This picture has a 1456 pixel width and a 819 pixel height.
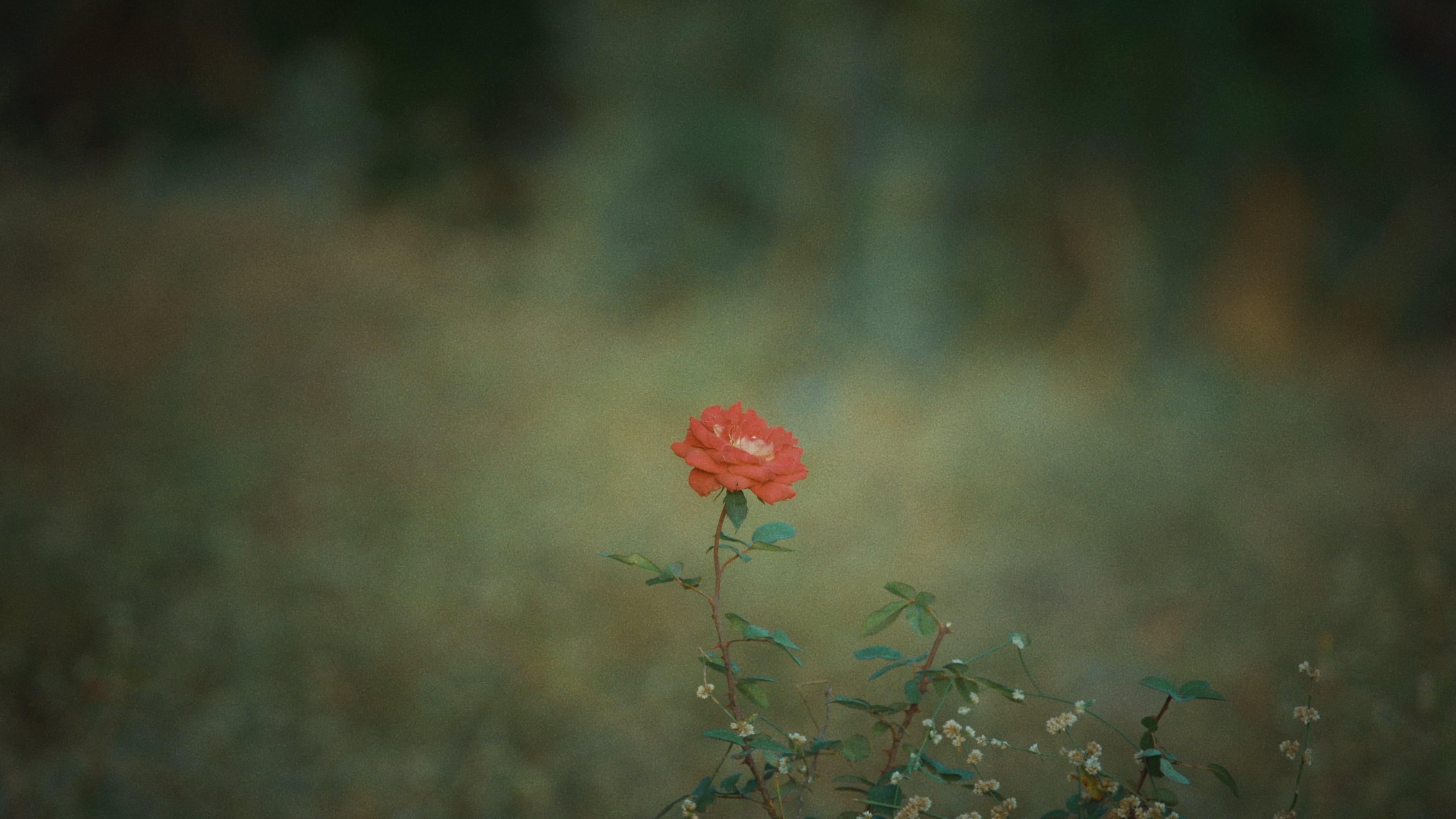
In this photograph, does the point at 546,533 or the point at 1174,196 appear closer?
the point at 546,533

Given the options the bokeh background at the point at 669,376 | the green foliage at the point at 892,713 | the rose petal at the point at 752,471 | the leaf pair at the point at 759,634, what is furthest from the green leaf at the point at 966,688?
the bokeh background at the point at 669,376

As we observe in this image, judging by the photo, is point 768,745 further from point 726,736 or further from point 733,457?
point 733,457

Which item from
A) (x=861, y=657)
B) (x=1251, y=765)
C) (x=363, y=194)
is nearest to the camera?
(x=861, y=657)

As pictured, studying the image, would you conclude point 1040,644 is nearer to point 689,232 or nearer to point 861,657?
point 861,657

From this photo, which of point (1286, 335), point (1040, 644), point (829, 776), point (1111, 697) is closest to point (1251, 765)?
point (1111, 697)

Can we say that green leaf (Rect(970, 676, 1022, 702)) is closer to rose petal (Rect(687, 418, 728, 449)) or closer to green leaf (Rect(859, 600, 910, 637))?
green leaf (Rect(859, 600, 910, 637))

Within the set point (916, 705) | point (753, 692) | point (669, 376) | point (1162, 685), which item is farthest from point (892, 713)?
point (669, 376)

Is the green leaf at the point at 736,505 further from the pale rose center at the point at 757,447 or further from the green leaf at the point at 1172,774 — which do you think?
the green leaf at the point at 1172,774
